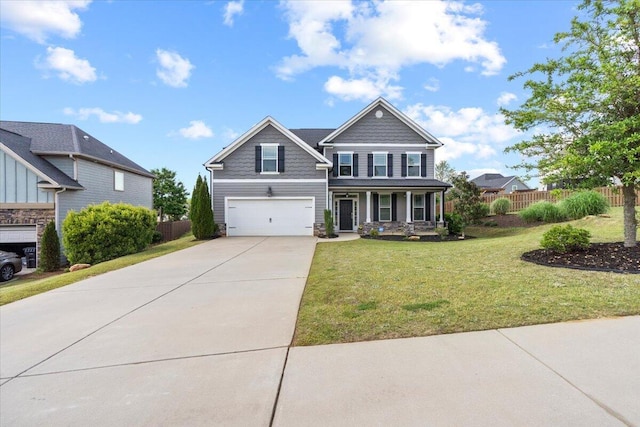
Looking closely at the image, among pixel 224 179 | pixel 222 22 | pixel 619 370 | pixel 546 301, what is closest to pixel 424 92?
pixel 222 22

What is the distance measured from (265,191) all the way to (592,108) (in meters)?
13.5

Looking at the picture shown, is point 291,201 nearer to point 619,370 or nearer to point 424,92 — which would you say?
point 424,92

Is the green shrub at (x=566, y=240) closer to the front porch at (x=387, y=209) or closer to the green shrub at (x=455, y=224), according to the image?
the green shrub at (x=455, y=224)

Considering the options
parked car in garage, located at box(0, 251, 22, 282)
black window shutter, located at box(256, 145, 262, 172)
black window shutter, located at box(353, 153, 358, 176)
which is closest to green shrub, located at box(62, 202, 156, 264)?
parked car in garage, located at box(0, 251, 22, 282)

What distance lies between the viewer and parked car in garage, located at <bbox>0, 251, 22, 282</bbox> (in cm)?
1179

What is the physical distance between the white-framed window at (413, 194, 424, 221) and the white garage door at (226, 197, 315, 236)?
6.24m

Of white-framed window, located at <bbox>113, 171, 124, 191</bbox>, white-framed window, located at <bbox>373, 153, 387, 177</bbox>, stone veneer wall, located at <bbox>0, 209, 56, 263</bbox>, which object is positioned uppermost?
white-framed window, located at <bbox>373, 153, 387, 177</bbox>

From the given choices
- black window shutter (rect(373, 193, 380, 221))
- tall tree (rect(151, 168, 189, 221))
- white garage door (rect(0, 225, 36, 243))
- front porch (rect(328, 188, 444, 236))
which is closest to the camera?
white garage door (rect(0, 225, 36, 243))

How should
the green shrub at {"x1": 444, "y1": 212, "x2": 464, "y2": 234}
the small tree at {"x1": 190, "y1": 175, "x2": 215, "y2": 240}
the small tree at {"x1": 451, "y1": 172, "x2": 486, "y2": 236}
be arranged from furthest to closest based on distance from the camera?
the small tree at {"x1": 451, "y1": 172, "x2": 486, "y2": 236}, the green shrub at {"x1": 444, "y1": 212, "x2": 464, "y2": 234}, the small tree at {"x1": 190, "y1": 175, "x2": 215, "y2": 240}

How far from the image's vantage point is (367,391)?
2547mm

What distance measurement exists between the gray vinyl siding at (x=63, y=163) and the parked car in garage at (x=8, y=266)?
15.4 ft

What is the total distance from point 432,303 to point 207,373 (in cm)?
307

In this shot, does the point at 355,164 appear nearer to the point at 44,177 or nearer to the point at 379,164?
the point at 379,164

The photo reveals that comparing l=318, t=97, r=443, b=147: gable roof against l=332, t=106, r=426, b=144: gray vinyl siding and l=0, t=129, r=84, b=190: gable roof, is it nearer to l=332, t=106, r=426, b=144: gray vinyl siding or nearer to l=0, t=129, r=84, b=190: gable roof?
l=332, t=106, r=426, b=144: gray vinyl siding
